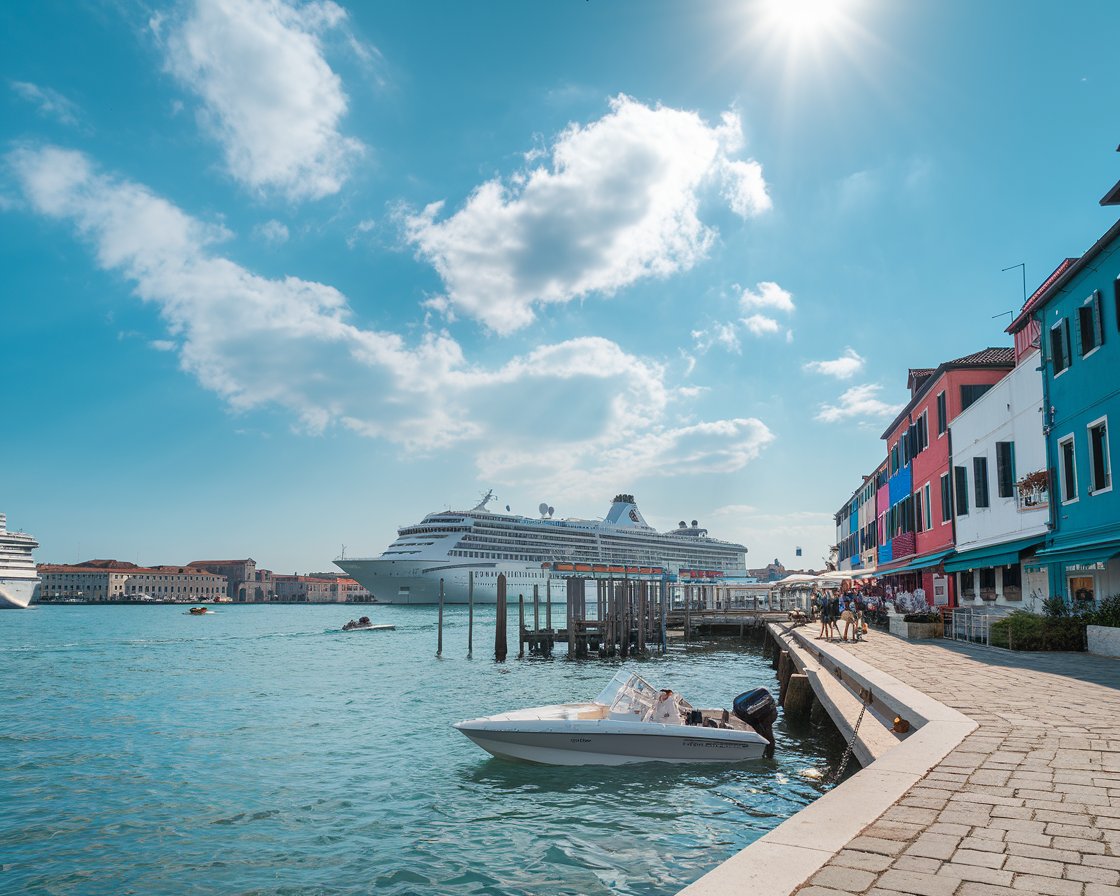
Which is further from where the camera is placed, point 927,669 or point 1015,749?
point 927,669

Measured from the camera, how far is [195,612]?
91.7 meters

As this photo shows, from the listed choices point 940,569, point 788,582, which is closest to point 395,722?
point 940,569

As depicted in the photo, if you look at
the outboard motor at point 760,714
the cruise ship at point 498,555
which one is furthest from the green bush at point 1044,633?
the cruise ship at point 498,555

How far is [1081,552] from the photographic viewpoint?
49.5ft

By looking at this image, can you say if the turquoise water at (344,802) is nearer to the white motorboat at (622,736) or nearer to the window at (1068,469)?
the white motorboat at (622,736)

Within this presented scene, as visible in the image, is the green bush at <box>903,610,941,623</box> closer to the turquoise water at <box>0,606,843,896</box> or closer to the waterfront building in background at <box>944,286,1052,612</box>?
the waterfront building in background at <box>944,286,1052,612</box>

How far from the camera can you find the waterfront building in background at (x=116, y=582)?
5748 inches

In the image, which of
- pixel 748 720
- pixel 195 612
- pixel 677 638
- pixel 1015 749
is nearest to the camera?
pixel 1015 749

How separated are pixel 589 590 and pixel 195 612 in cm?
4551

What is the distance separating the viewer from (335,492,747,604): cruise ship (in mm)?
84244

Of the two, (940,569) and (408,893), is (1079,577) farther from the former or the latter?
(408,893)

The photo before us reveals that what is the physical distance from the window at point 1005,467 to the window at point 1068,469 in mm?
2664

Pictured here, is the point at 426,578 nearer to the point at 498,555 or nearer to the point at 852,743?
the point at 498,555

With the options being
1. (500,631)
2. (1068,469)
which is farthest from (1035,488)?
(500,631)
